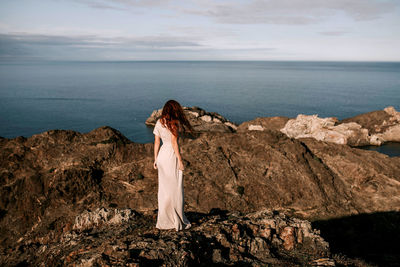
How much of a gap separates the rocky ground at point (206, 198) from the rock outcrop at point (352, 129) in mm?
35609

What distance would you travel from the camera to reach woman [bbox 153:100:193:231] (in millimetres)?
8797

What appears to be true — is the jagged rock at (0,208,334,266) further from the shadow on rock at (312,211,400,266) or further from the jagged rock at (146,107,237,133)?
the jagged rock at (146,107,237,133)

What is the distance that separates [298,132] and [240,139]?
42.9m

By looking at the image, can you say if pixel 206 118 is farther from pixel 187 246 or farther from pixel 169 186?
pixel 187 246

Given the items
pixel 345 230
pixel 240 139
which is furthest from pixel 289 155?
pixel 345 230

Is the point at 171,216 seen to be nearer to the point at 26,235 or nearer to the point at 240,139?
the point at 26,235

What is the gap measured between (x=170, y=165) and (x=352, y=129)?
220ft

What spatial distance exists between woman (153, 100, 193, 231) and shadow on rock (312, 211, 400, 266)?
32.9ft

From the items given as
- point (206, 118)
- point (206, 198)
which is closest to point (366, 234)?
point (206, 198)

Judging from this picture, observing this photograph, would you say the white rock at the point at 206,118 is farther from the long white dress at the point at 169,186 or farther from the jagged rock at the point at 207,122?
the long white dress at the point at 169,186

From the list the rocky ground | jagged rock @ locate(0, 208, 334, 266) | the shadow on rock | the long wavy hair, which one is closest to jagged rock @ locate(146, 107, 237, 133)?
the rocky ground

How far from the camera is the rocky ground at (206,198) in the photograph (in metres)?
9.98

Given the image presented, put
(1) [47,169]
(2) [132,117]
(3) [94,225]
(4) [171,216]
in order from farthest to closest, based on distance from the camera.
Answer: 1. (2) [132,117]
2. (1) [47,169]
3. (3) [94,225]
4. (4) [171,216]

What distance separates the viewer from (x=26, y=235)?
51.4ft
